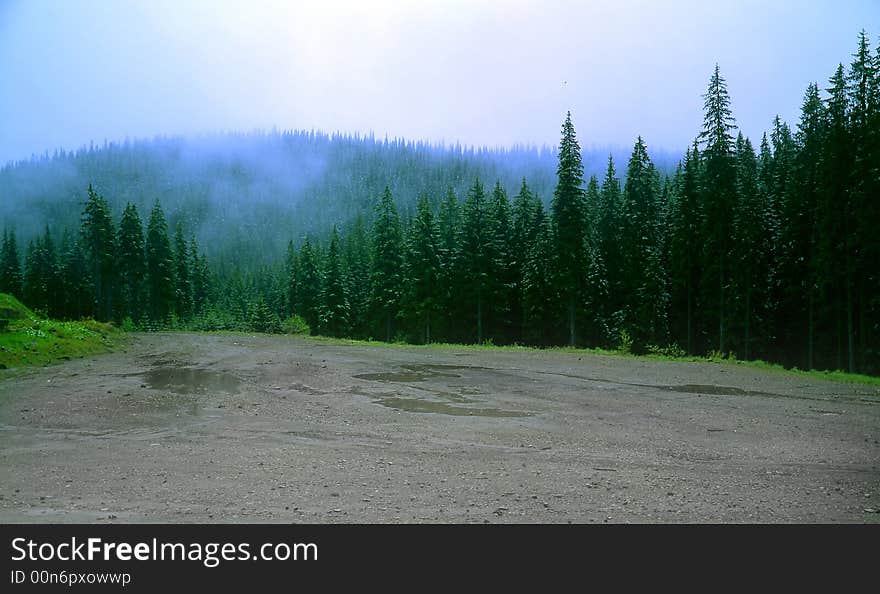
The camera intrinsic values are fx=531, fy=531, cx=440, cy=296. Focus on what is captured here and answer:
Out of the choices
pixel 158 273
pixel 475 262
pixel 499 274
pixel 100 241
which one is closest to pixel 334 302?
pixel 475 262

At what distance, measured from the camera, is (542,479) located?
6.75m

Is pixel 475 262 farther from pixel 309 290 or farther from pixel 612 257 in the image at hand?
pixel 309 290

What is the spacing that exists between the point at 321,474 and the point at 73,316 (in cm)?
8546

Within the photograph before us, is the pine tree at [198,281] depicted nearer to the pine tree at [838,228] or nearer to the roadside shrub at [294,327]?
the roadside shrub at [294,327]

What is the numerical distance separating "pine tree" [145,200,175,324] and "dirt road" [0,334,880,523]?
55.8m

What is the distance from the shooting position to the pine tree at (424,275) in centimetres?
5047

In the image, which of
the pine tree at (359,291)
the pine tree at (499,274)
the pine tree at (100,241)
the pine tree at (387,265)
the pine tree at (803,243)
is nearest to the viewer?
the pine tree at (803,243)

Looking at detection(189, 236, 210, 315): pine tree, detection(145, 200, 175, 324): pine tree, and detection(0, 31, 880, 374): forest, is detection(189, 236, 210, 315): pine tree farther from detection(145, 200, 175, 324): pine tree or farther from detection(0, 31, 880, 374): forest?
detection(145, 200, 175, 324): pine tree

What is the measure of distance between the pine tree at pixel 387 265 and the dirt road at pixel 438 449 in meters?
39.1

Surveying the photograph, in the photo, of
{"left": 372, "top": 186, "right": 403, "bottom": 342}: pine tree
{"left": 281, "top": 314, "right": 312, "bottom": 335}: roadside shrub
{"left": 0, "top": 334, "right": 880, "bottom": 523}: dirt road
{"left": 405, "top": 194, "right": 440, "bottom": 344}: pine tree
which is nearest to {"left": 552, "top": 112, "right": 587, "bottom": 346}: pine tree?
{"left": 405, "top": 194, "right": 440, "bottom": 344}: pine tree

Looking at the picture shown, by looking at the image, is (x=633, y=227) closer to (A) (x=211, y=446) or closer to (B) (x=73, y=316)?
(A) (x=211, y=446)

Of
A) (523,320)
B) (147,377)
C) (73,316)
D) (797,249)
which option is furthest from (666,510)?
(73,316)

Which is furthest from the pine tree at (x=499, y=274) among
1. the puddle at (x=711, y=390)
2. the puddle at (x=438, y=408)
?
the puddle at (x=438, y=408)

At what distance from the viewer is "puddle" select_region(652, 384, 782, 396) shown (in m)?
13.4
